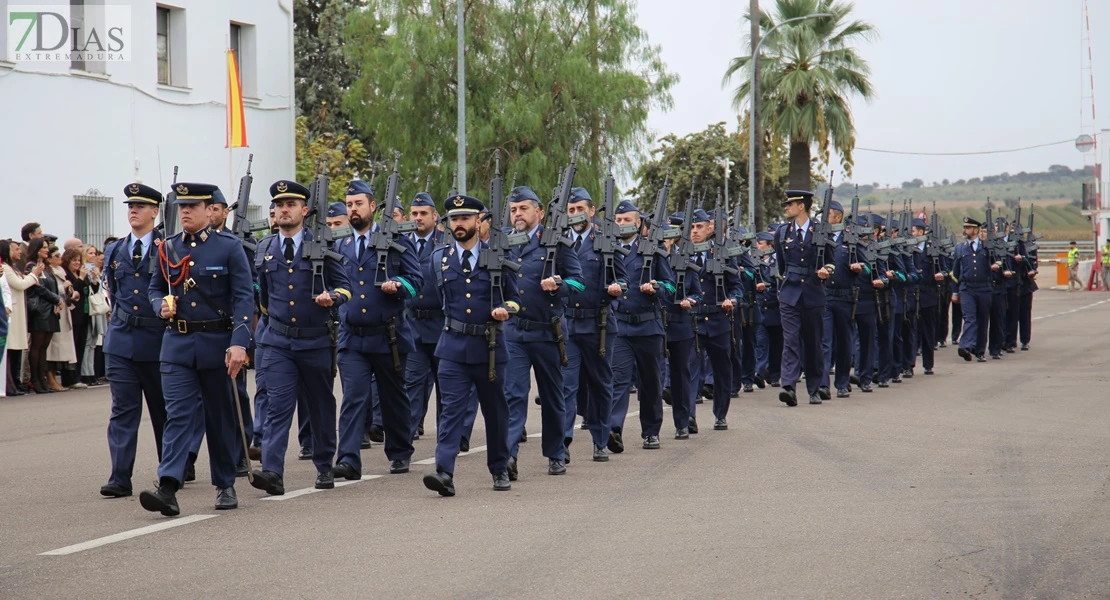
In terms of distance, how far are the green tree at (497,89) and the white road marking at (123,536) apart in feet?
93.3

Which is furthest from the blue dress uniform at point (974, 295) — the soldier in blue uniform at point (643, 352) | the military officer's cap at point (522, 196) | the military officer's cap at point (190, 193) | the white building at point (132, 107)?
the military officer's cap at point (190, 193)

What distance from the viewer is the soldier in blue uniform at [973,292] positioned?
23500 mm

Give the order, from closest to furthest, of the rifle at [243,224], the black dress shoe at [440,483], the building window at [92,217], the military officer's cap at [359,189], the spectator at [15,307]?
the black dress shoe at [440,483] < the military officer's cap at [359,189] < the rifle at [243,224] < the spectator at [15,307] < the building window at [92,217]

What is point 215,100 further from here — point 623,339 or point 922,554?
point 922,554

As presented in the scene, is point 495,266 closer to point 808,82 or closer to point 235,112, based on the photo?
point 235,112

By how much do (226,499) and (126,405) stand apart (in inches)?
46.4

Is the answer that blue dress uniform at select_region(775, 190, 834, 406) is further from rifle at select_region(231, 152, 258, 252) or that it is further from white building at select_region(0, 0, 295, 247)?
white building at select_region(0, 0, 295, 247)

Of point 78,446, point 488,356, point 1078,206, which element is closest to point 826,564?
point 488,356

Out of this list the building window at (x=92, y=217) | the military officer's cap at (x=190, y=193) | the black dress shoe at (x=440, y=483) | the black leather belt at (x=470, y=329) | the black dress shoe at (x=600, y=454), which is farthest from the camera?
the building window at (x=92, y=217)

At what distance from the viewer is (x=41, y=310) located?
59.5 ft

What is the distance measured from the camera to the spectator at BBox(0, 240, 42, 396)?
17.9m

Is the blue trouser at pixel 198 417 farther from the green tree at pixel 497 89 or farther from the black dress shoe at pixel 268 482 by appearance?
the green tree at pixel 497 89

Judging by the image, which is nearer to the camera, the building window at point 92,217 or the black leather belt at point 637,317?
the black leather belt at point 637,317

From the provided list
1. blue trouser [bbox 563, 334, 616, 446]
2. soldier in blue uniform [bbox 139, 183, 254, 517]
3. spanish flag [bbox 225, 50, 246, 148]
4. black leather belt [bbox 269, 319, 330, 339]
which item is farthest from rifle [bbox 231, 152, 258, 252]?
spanish flag [bbox 225, 50, 246, 148]
